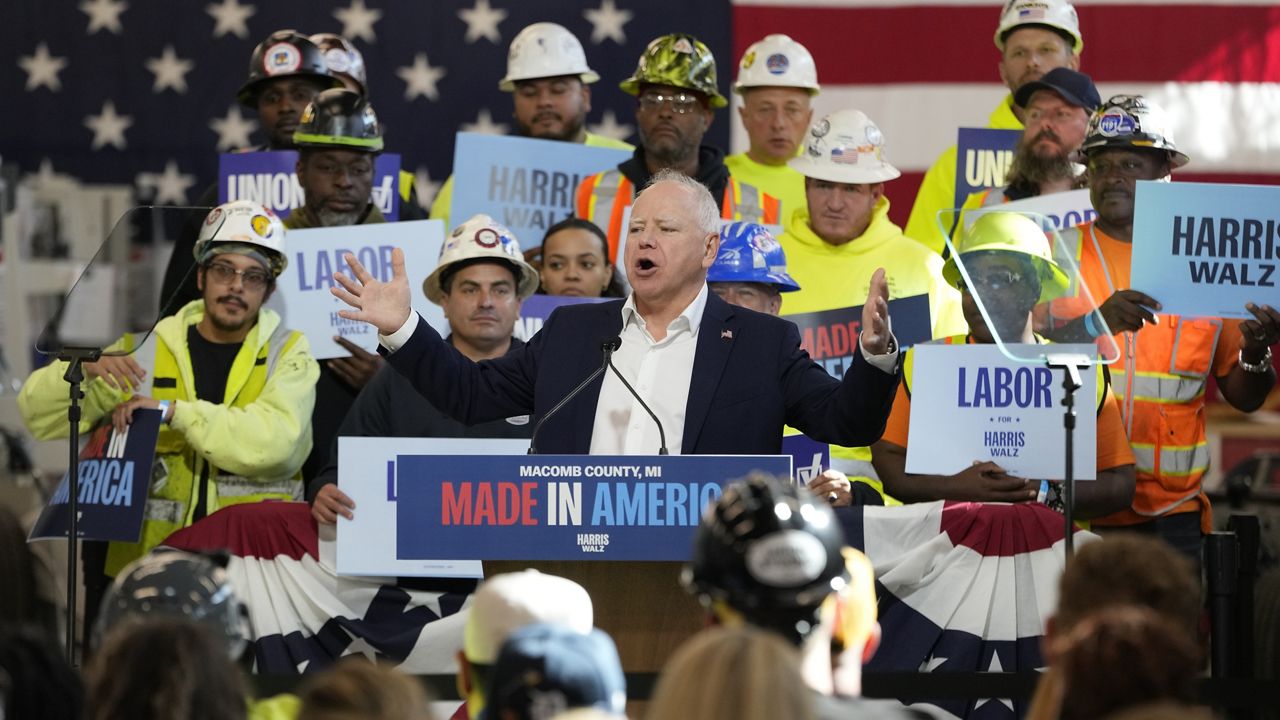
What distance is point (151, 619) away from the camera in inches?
124

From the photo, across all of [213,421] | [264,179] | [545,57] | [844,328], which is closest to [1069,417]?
[844,328]

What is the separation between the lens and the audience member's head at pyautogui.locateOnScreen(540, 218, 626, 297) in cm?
758

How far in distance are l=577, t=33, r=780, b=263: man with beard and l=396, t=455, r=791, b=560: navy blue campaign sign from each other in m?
3.30

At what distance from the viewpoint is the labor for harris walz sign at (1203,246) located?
6254 mm

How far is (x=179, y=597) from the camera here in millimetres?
3555

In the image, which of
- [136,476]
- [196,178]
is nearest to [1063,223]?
[136,476]

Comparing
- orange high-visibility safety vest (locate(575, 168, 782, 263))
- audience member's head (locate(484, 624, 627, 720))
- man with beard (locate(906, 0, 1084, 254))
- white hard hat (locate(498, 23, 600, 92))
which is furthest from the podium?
white hard hat (locate(498, 23, 600, 92))

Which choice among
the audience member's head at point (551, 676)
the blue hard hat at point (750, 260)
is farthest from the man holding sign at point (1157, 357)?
the audience member's head at point (551, 676)

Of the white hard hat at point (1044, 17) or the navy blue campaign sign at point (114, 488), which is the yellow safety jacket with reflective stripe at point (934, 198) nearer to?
the white hard hat at point (1044, 17)

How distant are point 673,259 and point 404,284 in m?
0.77

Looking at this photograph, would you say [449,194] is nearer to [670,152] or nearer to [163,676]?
[670,152]

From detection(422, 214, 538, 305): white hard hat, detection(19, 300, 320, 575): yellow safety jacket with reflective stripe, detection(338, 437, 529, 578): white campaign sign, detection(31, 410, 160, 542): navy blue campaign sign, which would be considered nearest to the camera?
detection(338, 437, 529, 578): white campaign sign

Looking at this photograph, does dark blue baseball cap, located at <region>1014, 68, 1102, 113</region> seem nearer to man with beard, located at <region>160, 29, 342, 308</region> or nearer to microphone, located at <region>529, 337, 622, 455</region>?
man with beard, located at <region>160, 29, 342, 308</region>

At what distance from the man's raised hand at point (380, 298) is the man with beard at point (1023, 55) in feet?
12.2
